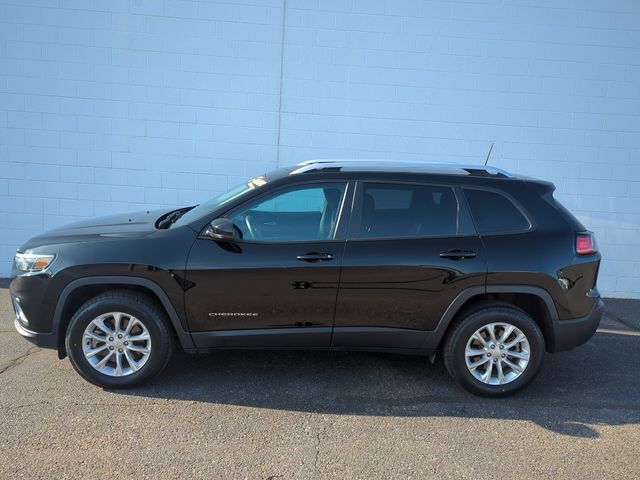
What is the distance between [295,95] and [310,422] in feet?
16.3

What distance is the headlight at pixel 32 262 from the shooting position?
399 centimetres

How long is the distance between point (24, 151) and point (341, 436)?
637 centimetres

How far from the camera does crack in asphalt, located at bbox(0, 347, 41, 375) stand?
4469 mm

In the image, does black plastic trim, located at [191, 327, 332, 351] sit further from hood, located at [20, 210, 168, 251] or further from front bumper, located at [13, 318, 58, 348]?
front bumper, located at [13, 318, 58, 348]

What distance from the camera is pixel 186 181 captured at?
7.55m

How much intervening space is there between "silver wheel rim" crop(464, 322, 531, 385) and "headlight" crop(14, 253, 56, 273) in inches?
128

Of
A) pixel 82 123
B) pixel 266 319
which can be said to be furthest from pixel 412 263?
pixel 82 123

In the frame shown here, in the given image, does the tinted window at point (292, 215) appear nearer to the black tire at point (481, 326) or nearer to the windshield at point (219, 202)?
the windshield at point (219, 202)

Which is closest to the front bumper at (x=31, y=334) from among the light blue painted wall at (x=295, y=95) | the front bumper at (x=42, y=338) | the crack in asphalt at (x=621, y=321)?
the front bumper at (x=42, y=338)

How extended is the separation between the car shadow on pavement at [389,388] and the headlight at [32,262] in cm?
112

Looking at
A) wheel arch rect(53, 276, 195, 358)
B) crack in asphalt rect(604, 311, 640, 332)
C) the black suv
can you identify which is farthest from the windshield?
crack in asphalt rect(604, 311, 640, 332)

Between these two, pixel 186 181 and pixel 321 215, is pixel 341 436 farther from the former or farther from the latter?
pixel 186 181

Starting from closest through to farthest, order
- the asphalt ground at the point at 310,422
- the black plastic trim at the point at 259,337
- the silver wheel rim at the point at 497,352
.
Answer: the asphalt ground at the point at 310,422 → the black plastic trim at the point at 259,337 → the silver wheel rim at the point at 497,352

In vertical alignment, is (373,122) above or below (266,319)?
above
